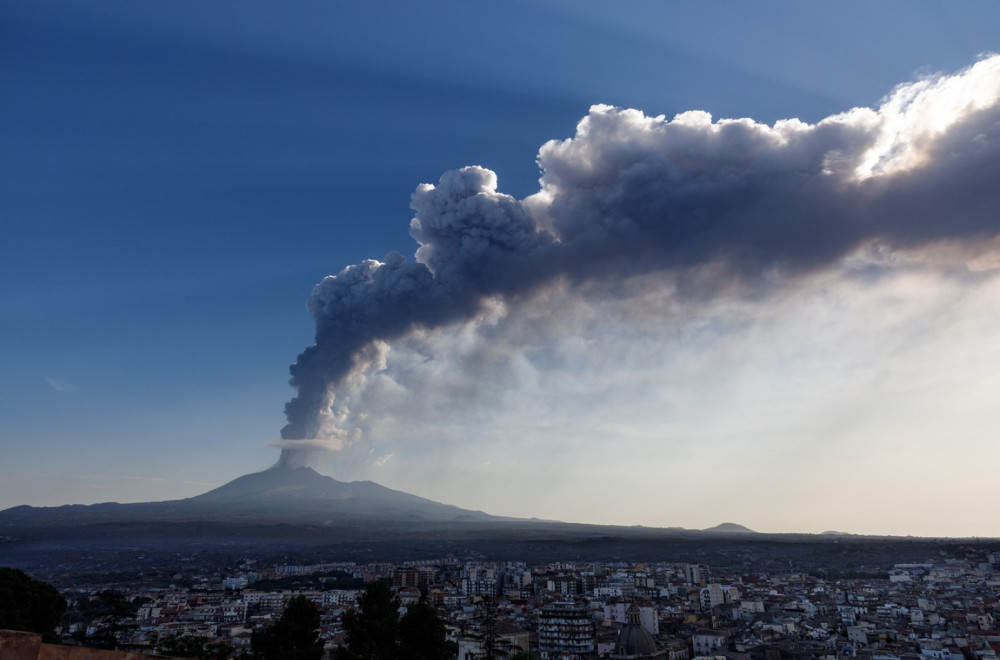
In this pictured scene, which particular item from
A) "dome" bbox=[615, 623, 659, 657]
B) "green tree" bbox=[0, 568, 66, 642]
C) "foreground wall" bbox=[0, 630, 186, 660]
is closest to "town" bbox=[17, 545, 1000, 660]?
"dome" bbox=[615, 623, 659, 657]

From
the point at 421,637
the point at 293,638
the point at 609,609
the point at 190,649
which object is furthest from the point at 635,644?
the point at 293,638

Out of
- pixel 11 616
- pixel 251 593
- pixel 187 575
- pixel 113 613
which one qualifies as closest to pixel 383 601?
pixel 113 613

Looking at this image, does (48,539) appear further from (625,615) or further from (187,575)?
(625,615)

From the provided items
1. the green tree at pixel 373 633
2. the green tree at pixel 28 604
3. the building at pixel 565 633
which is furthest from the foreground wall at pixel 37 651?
the building at pixel 565 633

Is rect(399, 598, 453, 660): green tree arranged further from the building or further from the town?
the building

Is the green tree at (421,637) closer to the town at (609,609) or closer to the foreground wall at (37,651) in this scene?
the town at (609,609)

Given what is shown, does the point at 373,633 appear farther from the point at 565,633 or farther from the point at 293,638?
the point at 565,633
